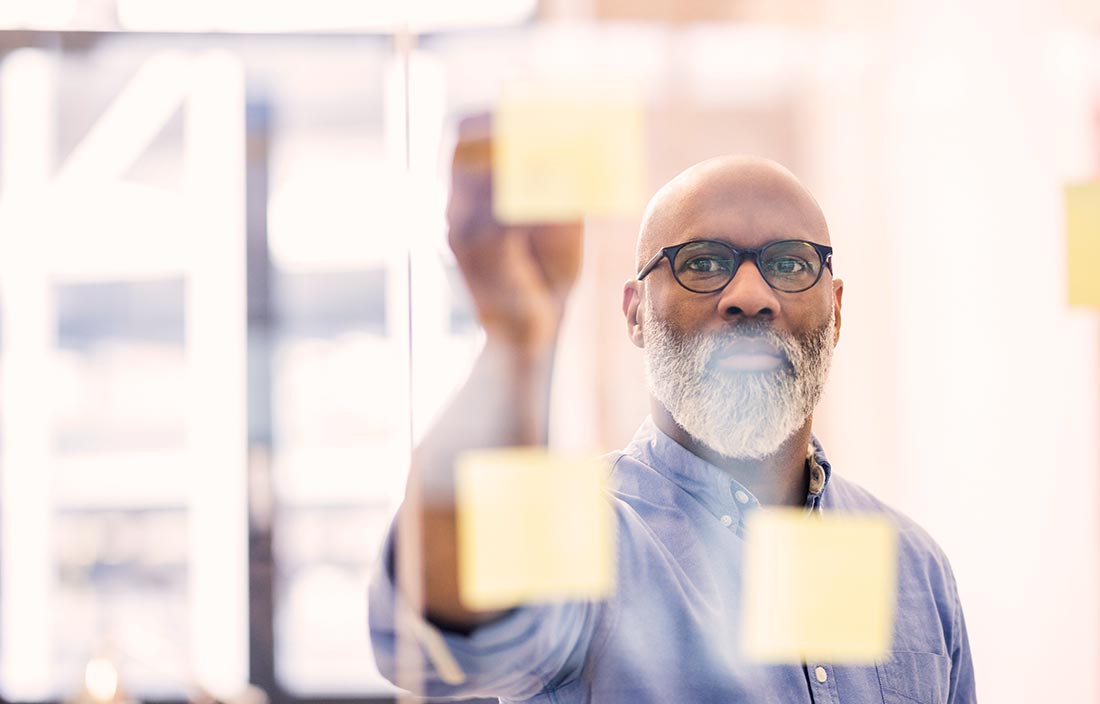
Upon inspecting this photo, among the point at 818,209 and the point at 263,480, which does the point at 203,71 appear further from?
the point at 818,209

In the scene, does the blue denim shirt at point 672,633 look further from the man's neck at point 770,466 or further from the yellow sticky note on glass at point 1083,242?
the yellow sticky note on glass at point 1083,242

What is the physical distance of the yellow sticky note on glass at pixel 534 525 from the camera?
0.80 meters

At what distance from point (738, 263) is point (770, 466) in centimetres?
17

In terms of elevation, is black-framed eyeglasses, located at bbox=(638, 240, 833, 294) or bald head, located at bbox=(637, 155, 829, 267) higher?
bald head, located at bbox=(637, 155, 829, 267)

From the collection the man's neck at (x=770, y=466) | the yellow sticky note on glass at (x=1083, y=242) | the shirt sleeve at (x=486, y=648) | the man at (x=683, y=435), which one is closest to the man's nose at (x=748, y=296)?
the man at (x=683, y=435)

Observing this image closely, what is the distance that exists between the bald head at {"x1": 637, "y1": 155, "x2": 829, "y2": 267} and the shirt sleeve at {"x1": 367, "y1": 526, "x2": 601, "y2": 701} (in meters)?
0.30

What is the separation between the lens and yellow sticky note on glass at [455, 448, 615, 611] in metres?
0.80

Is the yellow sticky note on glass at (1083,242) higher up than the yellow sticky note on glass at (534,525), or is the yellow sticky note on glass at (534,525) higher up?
the yellow sticky note on glass at (1083,242)

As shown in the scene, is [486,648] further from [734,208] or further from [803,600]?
[734,208]

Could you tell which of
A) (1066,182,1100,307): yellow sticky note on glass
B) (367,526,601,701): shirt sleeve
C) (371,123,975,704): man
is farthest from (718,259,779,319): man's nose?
(1066,182,1100,307): yellow sticky note on glass

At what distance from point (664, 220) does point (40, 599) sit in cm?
160

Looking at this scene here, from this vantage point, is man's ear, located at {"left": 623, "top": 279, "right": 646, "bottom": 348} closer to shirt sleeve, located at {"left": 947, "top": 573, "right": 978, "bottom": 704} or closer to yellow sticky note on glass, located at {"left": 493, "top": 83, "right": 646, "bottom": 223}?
yellow sticky note on glass, located at {"left": 493, "top": 83, "right": 646, "bottom": 223}

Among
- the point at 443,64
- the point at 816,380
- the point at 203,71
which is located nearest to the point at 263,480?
the point at 203,71

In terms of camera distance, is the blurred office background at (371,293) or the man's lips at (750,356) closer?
the man's lips at (750,356)
